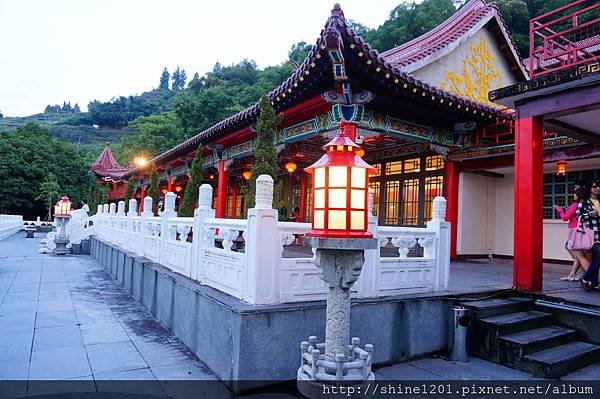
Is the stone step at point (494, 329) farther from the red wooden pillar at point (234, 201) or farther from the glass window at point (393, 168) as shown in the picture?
the red wooden pillar at point (234, 201)

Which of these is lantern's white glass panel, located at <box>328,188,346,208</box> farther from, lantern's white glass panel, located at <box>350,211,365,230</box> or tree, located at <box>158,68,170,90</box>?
tree, located at <box>158,68,170,90</box>

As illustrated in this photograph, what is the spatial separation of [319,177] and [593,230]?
504cm

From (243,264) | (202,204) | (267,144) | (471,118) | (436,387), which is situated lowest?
(436,387)

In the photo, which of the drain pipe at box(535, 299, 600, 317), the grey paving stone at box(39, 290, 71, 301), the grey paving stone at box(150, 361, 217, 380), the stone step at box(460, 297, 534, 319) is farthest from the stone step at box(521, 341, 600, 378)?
the grey paving stone at box(39, 290, 71, 301)

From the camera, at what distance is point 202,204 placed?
511cm

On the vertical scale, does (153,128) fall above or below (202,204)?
above

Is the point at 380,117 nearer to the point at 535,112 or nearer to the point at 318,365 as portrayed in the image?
the point at 535,112

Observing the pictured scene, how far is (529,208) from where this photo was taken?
5535 mm

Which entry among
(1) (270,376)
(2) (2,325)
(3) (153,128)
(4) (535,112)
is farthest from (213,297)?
(3) (153,128)

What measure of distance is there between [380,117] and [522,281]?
3936 mm

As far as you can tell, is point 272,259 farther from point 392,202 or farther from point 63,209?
point 63,209

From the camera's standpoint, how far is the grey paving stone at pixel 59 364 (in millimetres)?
3627

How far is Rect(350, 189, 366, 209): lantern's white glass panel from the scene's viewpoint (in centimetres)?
280

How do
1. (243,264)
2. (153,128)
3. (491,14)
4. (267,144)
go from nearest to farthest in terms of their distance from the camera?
(243,264) < (267,144) < (491,14) < (153,128)
